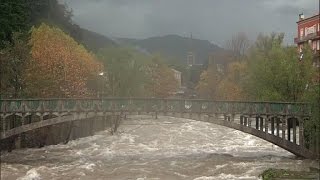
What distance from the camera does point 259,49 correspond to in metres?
78.7

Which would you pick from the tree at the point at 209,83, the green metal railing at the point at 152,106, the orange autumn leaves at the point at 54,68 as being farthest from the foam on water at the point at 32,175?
the tree at the point at 209,83

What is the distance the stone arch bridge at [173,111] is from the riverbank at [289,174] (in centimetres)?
922

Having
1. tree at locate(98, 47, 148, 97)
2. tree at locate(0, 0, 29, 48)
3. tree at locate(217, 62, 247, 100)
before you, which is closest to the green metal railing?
tree at locate(0, 0, 29, 48)

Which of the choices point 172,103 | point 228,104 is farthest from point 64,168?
point 228,104

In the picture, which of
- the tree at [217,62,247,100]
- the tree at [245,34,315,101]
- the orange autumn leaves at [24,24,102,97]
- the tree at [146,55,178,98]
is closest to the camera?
the orange autumn leaves at [24,24,102,97]

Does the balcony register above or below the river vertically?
above

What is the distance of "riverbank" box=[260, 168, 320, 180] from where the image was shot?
1547 inches

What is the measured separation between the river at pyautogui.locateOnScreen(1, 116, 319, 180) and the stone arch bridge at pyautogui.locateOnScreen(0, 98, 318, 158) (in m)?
2.38

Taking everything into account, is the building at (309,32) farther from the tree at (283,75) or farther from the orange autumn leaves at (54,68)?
the orange autumn leaves at (54,68)

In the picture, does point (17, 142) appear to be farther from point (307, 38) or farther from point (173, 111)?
point (307, 38)

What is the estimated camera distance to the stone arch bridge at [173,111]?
51125 millimetres

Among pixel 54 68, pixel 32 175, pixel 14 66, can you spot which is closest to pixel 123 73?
pixel 54 68

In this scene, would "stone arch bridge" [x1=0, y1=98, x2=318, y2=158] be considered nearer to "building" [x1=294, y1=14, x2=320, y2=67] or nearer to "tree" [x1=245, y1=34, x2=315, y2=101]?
"tree" [x1=245, y1=34, x2=315, y2=101]

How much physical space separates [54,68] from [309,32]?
45216mm
